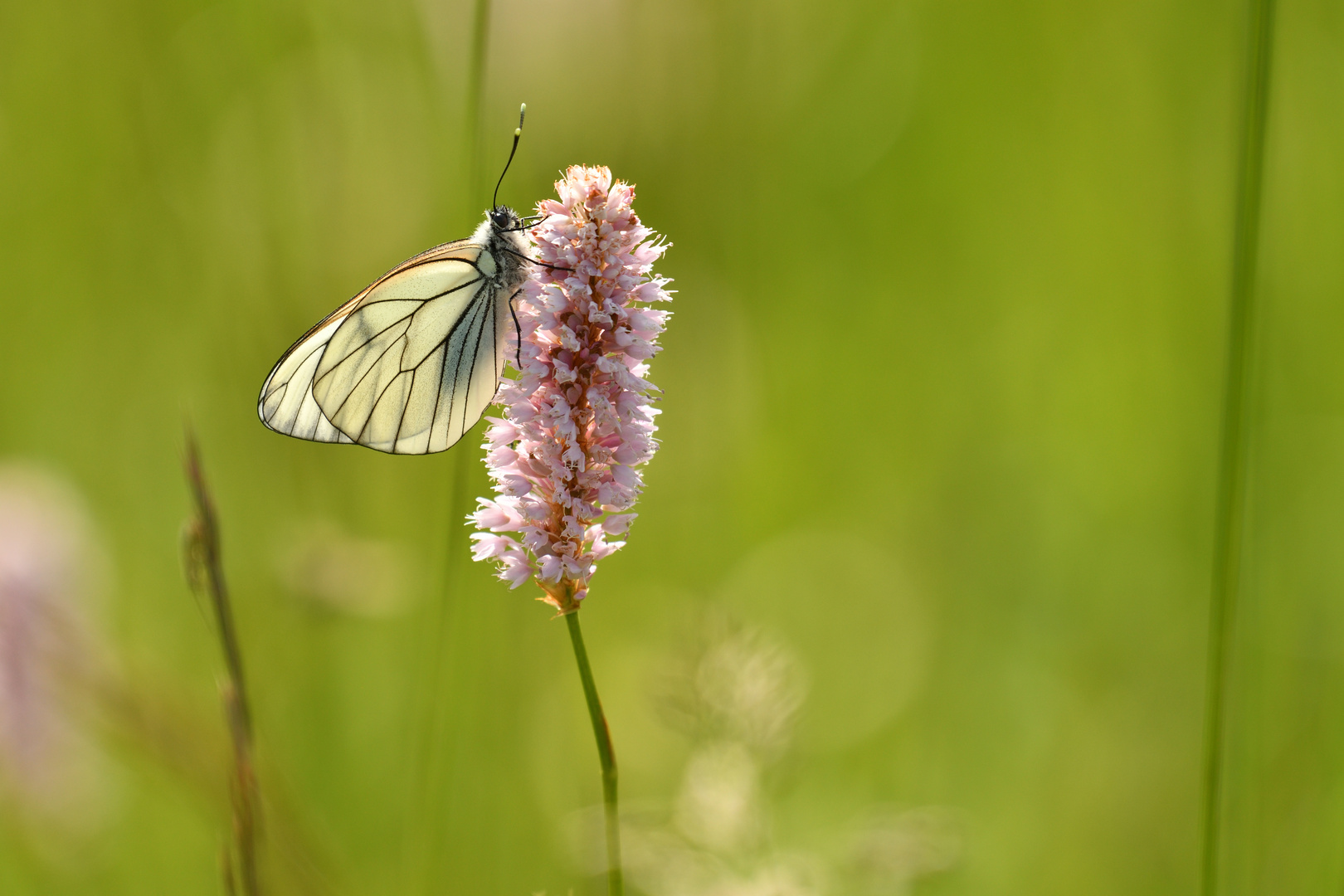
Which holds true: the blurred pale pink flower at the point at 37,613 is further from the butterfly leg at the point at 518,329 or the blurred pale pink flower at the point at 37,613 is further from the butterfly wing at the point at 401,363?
the butterfly leg at the point at 518,329

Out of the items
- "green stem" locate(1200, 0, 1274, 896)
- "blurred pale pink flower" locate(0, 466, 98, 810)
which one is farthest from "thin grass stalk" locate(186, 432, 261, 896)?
"green stem" locate(1200, 0, 1274, 896)

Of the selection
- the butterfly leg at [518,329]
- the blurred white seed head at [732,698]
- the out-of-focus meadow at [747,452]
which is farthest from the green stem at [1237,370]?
the butterfly leg at [518,329]

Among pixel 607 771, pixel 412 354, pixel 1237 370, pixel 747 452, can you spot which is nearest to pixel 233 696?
pixel 607 771

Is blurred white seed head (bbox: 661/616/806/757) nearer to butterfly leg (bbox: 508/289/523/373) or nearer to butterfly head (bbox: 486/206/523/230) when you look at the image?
butterfly leg (bbox: 508/289/523/373)

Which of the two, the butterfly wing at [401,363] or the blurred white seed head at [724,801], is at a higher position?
the butterfly wing at [401,363]

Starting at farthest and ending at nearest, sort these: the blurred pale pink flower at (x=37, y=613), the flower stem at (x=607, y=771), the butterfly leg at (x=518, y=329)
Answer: the blurred pale pink flower at (x=37, y=613) → the butterfly leg at (x=518, y=329) → the flower stem at (x=607, y=771)

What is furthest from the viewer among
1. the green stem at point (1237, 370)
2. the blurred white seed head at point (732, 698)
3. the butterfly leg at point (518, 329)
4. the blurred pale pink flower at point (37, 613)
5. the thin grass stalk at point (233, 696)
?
the blurred pale pink flower at point (37, 613)
